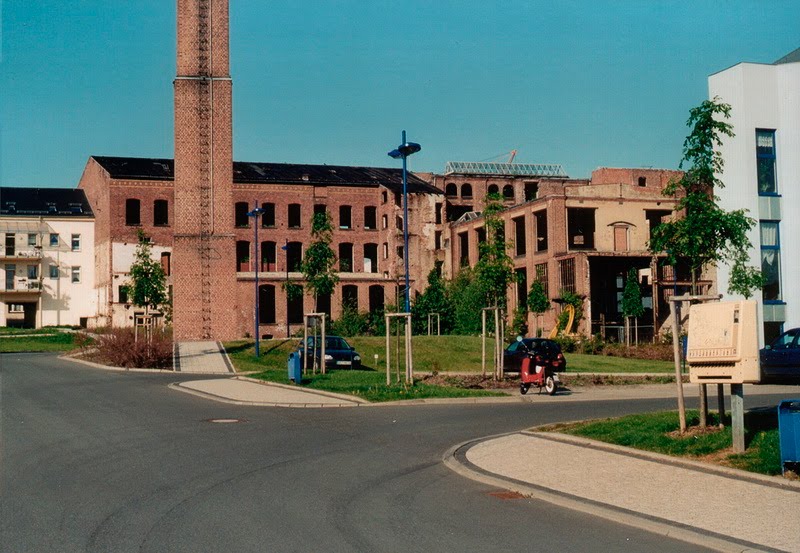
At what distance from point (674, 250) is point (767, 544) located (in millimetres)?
10156

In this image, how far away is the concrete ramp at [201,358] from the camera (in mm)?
36469

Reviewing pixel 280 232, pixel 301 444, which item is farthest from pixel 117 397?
pixel 280 232

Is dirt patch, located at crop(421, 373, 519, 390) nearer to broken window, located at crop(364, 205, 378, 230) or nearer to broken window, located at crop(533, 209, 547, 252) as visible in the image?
broken window, located at crop(533, 209, 547, 252)

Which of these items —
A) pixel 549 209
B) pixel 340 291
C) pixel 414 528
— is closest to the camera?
pixel 414 528

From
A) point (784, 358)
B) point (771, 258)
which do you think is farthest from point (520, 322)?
point (784, 358)

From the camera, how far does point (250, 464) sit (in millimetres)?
11969

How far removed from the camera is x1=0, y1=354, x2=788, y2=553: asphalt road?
771 cm

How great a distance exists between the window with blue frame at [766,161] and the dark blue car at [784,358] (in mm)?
14014

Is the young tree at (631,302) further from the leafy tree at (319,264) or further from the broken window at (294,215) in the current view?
the broken window at (294,215)

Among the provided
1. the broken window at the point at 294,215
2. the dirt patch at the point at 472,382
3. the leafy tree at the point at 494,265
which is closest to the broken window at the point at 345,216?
the broken window at the point at 294,215

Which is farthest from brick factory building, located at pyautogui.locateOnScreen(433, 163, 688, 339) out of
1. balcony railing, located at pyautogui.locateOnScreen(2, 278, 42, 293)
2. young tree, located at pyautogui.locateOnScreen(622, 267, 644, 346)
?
balcony railing, located at pyautogui.locateOnScreen(2, 278, 42, 293)

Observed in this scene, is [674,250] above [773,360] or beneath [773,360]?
above

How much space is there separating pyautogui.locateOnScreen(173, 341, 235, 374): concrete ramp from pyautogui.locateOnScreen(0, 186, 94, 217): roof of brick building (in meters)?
40.4

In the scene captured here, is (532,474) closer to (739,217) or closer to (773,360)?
(739,217)
